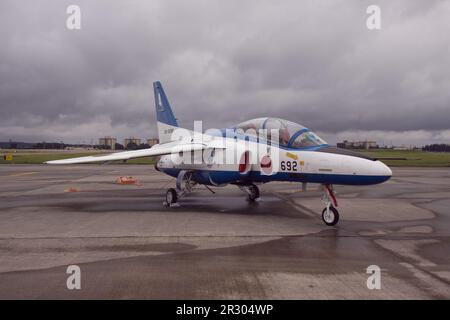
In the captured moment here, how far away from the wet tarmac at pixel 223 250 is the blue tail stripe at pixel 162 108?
489 centimetres

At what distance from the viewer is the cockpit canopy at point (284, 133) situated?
9.59 m

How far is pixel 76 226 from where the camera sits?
362 inches

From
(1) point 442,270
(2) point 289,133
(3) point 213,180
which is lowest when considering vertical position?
(1) point 442,270

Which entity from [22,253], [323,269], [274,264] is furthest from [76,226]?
[323,269]

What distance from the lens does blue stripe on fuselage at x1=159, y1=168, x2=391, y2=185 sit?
27.3ft

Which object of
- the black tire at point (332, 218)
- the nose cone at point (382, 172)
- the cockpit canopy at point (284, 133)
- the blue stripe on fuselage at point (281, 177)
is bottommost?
the black tire at point (332, 218)

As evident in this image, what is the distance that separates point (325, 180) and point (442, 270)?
11.8 ft

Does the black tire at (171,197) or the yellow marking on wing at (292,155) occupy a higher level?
the yellow marking on wing at (292,155)

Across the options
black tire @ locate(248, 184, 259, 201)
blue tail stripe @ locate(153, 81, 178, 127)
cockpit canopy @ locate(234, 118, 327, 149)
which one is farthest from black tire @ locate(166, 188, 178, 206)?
blue tail stripe @ locate(153, 81, 178, 127)

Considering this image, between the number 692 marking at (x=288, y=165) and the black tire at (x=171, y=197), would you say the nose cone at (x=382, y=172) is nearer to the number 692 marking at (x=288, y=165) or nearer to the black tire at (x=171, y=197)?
the number 692 marking at (x=288, y=165)

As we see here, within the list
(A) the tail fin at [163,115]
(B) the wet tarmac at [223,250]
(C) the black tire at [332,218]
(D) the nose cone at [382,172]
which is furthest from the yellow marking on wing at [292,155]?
(A) the tail fin at [163,115]

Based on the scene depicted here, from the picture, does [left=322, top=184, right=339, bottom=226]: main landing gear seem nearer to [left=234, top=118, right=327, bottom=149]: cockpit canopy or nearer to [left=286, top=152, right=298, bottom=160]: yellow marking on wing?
[left=286, top=152, right=298, bottom=160]: yellow marking on wing

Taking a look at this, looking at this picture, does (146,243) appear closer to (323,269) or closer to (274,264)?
(274,264)

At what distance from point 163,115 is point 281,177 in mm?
8246
